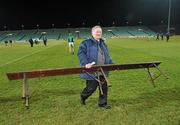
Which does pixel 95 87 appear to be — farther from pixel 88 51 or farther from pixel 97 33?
pixel 97 33

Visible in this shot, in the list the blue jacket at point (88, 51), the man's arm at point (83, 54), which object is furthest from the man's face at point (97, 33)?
the man's arm at point (83, 54)

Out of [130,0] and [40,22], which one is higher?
[130,0]

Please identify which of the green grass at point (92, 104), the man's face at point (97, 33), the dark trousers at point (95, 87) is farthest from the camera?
the dark trousers at point (95, 87)

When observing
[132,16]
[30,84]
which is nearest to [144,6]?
[132,16]

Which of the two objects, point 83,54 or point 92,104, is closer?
point 83,54

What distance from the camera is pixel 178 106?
325 inches

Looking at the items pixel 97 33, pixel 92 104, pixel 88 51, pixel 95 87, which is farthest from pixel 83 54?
pixel 92 104

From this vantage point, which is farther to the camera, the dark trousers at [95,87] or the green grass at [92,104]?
the dark trousers at [95,87]

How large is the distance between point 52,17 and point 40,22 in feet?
15.9

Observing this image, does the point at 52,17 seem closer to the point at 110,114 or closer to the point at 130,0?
the point at 130,0

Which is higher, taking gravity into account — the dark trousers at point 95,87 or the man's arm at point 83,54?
the man's arm at point 83,54

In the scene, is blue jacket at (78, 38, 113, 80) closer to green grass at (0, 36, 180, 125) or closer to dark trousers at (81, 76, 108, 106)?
dark trousers at (81, 76, 108, 106)

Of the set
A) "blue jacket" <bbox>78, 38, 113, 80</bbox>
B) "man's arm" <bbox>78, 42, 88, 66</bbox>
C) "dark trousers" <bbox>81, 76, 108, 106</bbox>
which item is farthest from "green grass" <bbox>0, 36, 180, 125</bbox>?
"man's arm" <bbox>78, 42, 88, 66</bbox>

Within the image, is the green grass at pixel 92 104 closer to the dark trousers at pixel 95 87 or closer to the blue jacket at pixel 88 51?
the dark trousers at pixel 95 87
